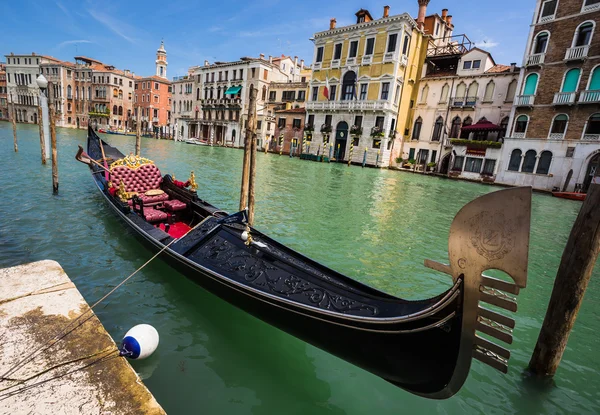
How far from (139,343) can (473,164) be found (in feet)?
65.5

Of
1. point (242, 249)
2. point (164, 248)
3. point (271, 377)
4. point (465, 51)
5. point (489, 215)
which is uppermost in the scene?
point (465, 51)

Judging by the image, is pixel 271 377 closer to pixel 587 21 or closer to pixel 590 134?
pixel 590 134

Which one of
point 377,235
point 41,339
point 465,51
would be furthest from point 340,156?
point 41,339

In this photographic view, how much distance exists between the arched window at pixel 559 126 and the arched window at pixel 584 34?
3.30 m

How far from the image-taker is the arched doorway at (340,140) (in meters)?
23.3

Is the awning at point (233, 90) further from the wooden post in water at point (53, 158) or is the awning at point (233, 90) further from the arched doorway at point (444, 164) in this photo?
the wooden post in water at point (53, 158)

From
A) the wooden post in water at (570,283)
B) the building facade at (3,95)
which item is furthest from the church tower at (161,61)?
the wooden post in water at (570,283)

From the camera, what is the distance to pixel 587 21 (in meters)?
14.0

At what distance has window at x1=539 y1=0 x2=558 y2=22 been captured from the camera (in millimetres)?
14992

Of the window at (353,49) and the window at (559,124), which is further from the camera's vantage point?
the window at (353,49)

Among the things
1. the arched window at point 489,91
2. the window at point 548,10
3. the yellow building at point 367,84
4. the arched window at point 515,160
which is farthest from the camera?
the yellow building at point 367,84

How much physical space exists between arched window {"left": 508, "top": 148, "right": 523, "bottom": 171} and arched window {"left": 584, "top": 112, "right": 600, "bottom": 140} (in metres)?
2.62

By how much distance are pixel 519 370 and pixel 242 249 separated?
2.43 meters

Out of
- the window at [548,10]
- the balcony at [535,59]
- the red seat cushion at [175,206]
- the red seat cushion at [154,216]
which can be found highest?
the window at [548,10]
